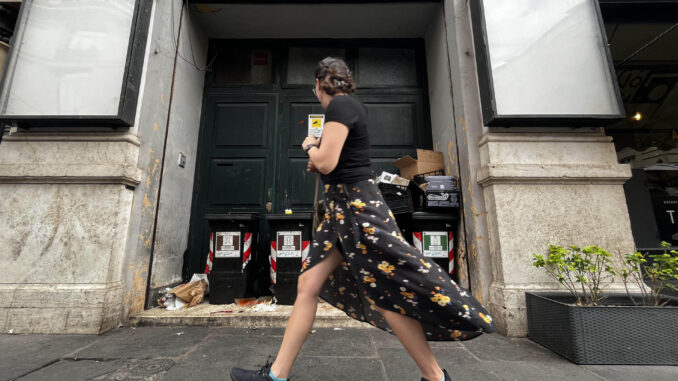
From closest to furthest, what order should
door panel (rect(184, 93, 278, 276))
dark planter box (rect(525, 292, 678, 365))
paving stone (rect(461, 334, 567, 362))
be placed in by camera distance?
dark planter box (rect(525, 292, 678, 365)), paving stone (rect(461, 334, 567, 362)), door panel (rect(184, 93, 278, 276))

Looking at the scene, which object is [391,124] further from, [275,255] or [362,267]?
[362,267]

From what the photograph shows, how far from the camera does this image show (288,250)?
368 cm

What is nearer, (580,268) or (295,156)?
(580,268)

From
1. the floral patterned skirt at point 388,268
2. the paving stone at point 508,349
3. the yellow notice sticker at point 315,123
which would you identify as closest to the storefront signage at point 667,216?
the paving stone at point 508,349

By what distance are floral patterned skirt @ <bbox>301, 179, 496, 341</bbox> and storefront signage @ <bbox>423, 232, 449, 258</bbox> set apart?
2.09 metres

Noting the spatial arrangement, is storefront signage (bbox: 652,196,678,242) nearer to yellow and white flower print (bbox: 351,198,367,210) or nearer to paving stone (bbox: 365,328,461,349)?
paving stone (bbox: 365,328,461,349)

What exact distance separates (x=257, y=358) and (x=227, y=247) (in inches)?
73.3

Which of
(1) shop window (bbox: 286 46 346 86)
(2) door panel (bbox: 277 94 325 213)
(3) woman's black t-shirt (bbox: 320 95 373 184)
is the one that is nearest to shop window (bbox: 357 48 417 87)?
(1) shop window (bbox: 286 46 346 86)

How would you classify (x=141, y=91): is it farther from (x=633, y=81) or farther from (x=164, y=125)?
(x=633, y=81)

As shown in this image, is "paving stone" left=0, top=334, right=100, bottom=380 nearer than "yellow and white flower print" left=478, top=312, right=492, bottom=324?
No

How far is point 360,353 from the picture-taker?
225 centimetres

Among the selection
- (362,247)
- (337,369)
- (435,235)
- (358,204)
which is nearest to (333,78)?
(358,204)

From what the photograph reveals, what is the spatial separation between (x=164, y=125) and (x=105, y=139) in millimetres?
710

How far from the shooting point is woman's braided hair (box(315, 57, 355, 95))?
64.9 inches
